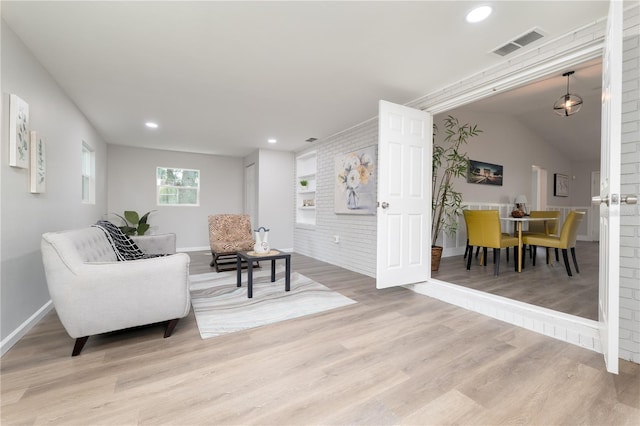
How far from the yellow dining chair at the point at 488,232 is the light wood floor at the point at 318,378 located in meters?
1.79

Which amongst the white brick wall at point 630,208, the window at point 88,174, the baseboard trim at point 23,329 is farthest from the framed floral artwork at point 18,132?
the white brick wall at point 630,208

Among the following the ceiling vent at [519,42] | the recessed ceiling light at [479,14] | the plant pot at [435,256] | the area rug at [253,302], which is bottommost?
the area rug at [253,302]

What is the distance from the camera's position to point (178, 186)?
6445 mm

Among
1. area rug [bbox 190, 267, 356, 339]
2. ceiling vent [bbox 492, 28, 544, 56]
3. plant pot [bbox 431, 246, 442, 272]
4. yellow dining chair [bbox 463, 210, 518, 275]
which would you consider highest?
ceiling vent [bbox 492, 28, 544, 56]

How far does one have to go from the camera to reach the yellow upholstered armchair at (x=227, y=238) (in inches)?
171

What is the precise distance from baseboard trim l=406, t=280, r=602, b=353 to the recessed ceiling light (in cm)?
230

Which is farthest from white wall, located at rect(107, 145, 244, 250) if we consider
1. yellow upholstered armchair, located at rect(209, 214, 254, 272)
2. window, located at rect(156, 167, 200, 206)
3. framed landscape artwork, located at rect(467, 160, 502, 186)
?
framed landscape artwork, located at rect(467, 160, 502, 186)

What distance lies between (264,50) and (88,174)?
4003mm

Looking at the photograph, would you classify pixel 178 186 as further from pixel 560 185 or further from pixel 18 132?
pixel 560 185

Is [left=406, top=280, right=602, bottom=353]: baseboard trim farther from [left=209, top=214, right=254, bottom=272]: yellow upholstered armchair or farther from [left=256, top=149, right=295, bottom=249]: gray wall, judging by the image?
→ [left=256, top=149, right=295, bottom=249]: gray wall

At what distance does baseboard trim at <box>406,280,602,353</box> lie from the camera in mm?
2006

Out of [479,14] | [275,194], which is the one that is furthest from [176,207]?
[479,14]

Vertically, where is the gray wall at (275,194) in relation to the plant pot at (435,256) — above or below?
above

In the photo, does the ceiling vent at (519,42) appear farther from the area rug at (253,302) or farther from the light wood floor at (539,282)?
the area rug at (253,302)
